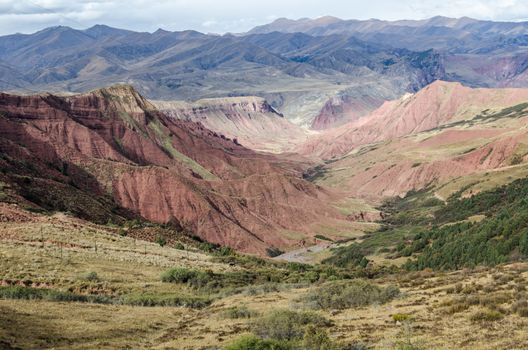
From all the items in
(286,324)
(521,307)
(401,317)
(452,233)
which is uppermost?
(521,307)

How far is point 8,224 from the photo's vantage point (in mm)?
66250

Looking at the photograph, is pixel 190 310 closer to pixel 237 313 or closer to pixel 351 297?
pixel 237 313

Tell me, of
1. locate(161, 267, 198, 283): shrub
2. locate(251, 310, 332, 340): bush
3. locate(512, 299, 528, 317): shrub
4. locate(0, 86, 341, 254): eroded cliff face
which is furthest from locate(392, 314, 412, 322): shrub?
locate(0, 86, 341, 254): eroded cliff face

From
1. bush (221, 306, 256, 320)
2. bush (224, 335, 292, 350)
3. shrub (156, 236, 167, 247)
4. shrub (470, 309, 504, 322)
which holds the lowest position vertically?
shrub (156, 236, 167, 247)

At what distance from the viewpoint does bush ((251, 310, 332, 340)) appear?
3188 centimetres

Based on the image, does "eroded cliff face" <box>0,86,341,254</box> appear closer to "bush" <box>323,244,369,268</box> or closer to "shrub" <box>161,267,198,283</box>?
"bush" <box>323,244,369,268</box>

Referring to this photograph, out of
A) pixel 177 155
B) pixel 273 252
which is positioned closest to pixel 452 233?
pixel 273 252

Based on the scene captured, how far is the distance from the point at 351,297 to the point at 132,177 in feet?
328

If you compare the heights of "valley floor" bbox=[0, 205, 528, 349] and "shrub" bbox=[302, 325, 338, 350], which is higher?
"shrub" bbox=[302, 325, 338, 350]

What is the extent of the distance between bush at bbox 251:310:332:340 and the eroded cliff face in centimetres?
5805

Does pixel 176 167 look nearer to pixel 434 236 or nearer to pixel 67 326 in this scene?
pixel 434 236

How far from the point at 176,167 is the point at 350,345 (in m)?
152

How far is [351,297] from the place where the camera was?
40.6 metres

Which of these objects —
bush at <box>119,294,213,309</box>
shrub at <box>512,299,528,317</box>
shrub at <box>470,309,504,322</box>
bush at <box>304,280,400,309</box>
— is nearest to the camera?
shrub at <box>512,299,528,317</box>
